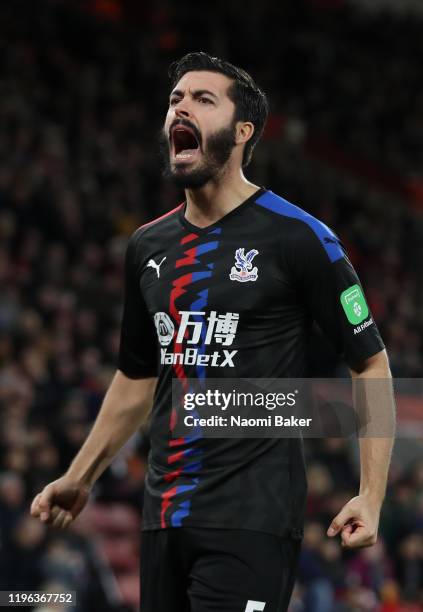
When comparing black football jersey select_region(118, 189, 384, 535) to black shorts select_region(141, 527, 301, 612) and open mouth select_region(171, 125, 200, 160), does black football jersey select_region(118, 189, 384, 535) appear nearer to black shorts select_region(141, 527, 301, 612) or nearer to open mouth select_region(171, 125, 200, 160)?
black shorts select_region(141, 527, 301, 612)

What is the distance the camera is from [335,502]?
396 inches

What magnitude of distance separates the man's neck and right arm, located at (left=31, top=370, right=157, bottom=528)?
62 cm

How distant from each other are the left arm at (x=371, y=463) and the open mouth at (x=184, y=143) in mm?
788

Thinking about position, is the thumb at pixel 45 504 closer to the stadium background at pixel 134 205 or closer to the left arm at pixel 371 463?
the left arm at pixel 371 463

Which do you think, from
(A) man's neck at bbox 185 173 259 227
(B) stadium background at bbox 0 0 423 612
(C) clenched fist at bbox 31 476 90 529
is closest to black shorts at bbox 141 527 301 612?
(C) clenched fist at bbox 31 476 90 529

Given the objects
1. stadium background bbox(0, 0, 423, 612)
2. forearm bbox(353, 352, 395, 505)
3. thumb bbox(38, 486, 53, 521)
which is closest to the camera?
forearm bbox(353, 352, 395, 505)

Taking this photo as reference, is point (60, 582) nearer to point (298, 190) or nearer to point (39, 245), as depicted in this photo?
point (39, 245)

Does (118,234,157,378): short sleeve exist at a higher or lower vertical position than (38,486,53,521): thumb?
higher

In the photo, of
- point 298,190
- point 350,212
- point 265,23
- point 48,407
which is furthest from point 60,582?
point 265,23

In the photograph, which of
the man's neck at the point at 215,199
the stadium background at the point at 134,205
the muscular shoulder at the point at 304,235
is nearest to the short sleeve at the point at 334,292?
the muscular shoulder at the point at 304,235

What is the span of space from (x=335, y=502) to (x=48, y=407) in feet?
8.81

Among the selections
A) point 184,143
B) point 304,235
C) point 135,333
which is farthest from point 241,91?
point 135,333

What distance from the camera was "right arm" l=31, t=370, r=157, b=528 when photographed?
11.9 ft

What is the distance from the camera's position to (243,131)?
3521 mm
